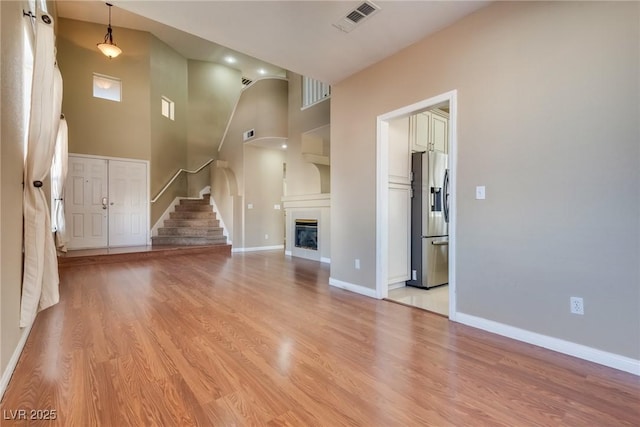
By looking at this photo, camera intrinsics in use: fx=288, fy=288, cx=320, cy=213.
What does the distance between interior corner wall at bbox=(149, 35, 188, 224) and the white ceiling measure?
5.34 m

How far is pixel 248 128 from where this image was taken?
7.09 meters

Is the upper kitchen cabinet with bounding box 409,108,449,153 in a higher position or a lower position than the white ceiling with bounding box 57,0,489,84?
lower

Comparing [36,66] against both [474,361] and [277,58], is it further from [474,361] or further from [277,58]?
[474,361]

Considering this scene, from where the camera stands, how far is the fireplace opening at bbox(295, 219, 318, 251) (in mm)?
6281

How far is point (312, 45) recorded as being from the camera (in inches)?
119

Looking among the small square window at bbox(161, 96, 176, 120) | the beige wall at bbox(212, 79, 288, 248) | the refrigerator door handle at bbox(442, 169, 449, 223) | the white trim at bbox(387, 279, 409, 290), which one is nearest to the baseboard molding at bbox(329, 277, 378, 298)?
the white trim at bbox(387, 279, 409, 290)

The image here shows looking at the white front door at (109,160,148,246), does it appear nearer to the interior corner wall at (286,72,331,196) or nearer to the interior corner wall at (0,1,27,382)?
the interior corner wall at (286,72,331,196)

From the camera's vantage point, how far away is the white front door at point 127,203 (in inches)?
265

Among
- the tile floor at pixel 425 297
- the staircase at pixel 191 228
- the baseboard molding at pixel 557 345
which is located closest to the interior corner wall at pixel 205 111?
the staircase at pixel 191 228

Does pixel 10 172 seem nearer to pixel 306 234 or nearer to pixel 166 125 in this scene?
pixel 306 234

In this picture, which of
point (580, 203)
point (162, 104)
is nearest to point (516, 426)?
point (580, 203)

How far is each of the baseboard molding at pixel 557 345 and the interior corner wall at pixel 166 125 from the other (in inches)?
292

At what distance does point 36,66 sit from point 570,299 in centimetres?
404

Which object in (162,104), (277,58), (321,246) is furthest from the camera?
(162,104)
